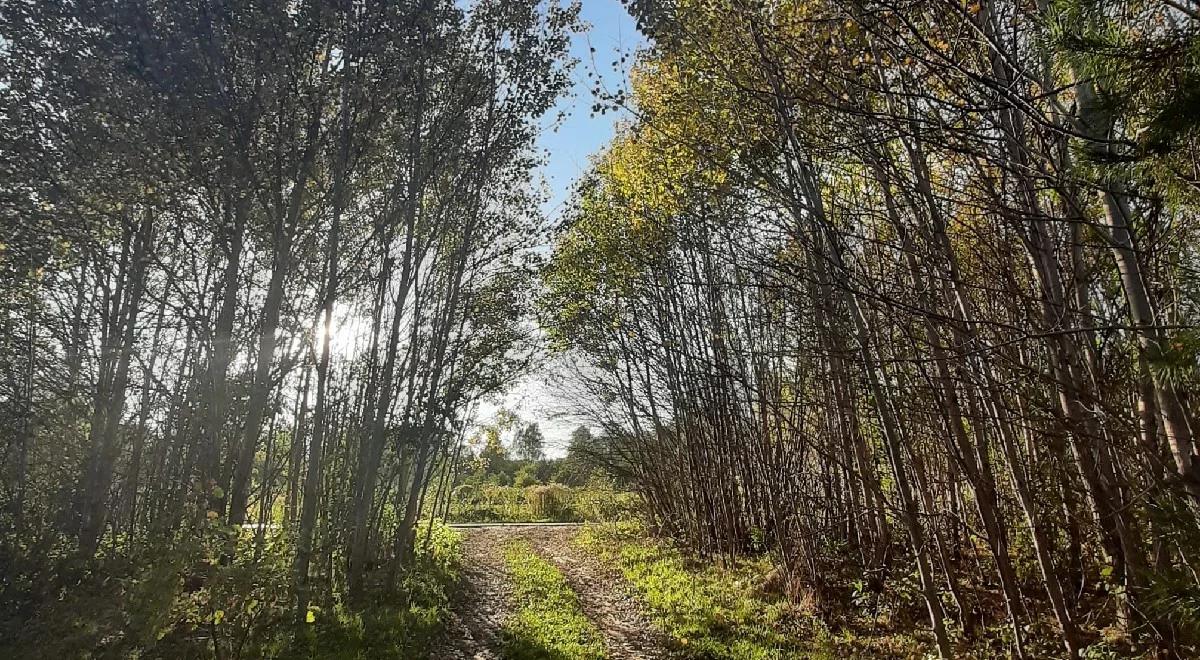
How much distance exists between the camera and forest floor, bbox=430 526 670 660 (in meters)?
6.09

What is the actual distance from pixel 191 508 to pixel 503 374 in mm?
5931

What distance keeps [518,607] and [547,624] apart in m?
1.27

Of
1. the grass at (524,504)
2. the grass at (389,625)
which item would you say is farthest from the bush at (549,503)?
the grass at (389,625)

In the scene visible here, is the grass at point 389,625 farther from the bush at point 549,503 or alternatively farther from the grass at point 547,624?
the bush at point 549,503

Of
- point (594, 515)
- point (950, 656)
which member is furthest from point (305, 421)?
point (594, 515)

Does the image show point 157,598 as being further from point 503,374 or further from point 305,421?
point 503,374

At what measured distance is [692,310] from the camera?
369 inches

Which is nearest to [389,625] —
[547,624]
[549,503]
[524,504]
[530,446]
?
[547,624]

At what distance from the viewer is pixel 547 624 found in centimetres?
682

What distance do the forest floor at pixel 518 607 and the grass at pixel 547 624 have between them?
0.10 m

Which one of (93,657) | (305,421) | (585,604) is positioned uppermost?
(305,421)

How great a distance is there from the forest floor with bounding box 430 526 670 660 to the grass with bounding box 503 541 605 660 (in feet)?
0.32

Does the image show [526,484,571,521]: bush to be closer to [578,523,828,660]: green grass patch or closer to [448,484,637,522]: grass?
[448,484,637,522]: grass

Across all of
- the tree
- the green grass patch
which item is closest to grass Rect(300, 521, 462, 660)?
the green grass patch
